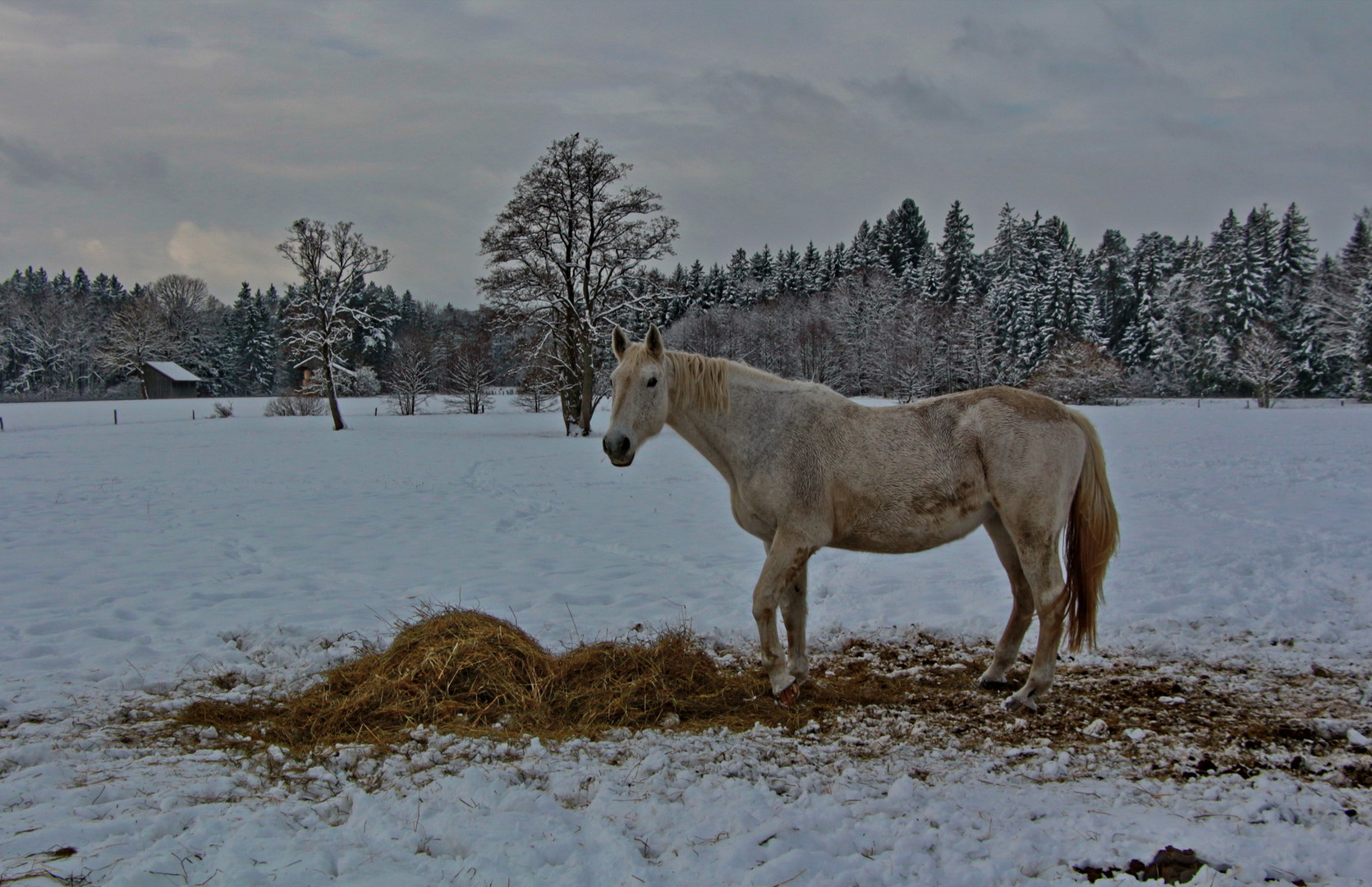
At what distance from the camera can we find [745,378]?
512cm

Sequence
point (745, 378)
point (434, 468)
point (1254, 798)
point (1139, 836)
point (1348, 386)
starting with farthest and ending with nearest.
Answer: point (1348, 386) < point (434, 468) < point (745, 378) < point (1254, 798) < point (1139, 836)

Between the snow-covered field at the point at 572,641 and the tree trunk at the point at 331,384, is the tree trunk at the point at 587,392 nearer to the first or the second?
the snow-covered field at the point at 572,641

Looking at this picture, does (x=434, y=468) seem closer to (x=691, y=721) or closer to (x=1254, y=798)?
(x=691, y=721)

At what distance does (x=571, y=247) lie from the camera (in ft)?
95.2

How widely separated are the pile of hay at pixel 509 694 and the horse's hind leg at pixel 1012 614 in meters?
0.70

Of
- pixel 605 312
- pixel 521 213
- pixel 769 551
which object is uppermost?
pixel 521 213

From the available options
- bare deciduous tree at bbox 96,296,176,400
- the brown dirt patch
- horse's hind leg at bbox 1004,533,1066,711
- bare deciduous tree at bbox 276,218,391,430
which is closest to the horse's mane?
the brown dirt patch

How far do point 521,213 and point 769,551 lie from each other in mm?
25967

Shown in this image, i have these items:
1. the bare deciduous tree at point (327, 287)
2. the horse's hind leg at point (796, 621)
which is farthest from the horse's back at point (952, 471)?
the bare deciduous tree at point (327, 287)

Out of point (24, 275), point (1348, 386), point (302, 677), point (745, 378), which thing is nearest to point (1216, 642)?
point (745, 378)

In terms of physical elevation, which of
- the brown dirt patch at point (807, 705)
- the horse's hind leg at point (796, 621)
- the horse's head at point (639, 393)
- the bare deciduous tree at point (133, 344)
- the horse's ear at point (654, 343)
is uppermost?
the bare deciduous tree at point (133, 344)

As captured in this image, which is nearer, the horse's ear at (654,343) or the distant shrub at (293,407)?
the horse's ear at (654,343)

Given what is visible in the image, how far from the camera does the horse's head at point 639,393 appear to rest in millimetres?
4625

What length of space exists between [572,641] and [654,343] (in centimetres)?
278
